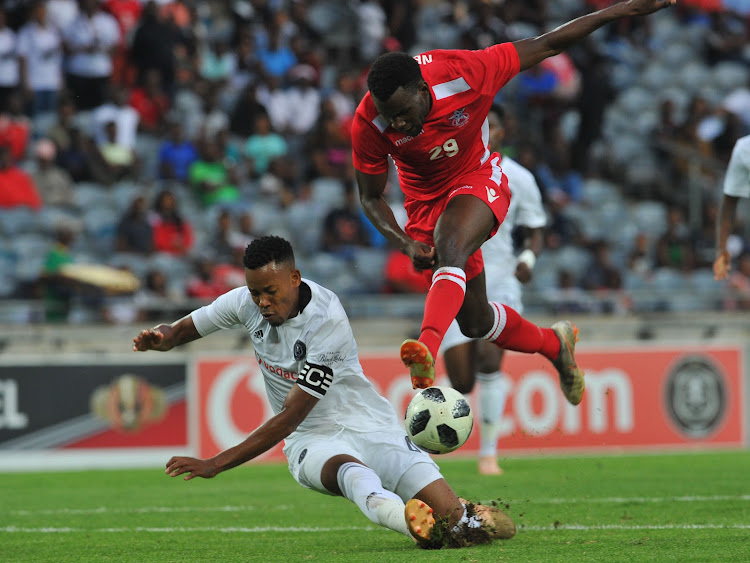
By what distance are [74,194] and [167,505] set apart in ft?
22.2

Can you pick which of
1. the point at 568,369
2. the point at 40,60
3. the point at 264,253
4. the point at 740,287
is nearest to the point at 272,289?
the point at 264,253

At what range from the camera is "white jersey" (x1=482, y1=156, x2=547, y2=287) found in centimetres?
953

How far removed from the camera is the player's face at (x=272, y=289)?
18.6 feet

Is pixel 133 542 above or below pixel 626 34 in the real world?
below

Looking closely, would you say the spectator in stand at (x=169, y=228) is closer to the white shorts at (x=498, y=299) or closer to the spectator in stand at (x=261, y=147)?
the spectator in stand at (x=261, y=147)

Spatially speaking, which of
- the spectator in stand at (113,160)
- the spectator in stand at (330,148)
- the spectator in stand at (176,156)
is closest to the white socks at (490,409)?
the spectator in stand at (330,148)

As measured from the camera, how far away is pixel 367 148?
6391mm

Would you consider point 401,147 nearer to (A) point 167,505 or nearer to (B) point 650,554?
(B) point 650,554

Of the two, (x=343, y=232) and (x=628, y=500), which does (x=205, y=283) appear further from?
(x=628, y=500)

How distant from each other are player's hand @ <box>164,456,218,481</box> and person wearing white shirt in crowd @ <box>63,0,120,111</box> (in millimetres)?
11159

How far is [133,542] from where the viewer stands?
252 inches

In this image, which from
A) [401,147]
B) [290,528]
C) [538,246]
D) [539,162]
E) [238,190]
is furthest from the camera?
[539,162]

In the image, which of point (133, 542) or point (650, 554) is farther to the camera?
point (133, 542)

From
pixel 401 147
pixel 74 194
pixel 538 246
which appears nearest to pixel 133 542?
pixel 401 147
